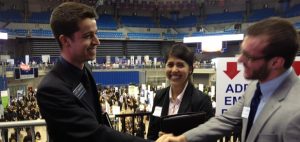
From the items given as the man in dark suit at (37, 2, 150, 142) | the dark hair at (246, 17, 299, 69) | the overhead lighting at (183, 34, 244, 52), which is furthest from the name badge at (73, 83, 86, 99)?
the overhead lighting at (183, 34, 244, 52)

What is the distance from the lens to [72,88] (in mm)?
1935

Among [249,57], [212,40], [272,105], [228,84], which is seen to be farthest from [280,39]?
[212,40]

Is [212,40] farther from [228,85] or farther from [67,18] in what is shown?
[67,18]

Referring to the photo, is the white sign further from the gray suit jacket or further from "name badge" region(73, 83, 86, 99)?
Answer: "name badge" region(73, 83, 86, 99)

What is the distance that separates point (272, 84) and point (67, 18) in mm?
1341

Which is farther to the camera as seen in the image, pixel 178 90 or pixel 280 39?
pixel 178 90

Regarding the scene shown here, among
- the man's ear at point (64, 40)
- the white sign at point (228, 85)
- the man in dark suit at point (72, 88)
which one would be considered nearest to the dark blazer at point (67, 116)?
the man in dark suit at point (72, 88)

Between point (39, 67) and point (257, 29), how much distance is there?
24.2m

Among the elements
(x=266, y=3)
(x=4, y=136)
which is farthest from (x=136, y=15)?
(x=4, y=136)

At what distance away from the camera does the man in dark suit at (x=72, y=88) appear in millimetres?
1805

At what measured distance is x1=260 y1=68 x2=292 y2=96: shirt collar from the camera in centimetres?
168

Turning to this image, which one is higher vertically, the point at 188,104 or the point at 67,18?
the point at 67,18

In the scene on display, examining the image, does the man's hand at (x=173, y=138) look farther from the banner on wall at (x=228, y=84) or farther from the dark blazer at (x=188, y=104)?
the banner on wall at (x=228, y=84)

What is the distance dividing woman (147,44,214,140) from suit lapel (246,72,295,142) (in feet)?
3.05
